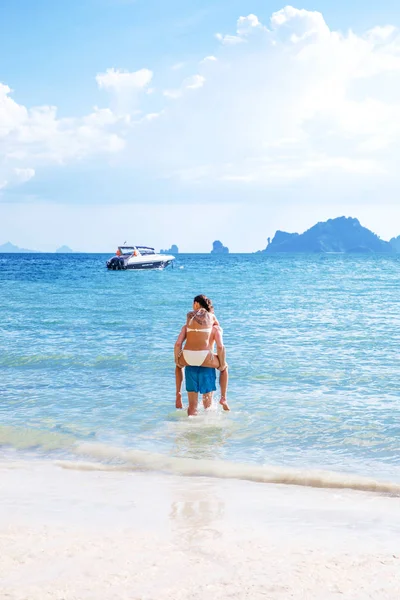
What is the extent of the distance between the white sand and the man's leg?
2.41 m

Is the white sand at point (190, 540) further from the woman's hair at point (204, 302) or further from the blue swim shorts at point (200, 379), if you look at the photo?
the woman's hair at point (204, 302)

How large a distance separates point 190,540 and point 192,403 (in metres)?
4.18

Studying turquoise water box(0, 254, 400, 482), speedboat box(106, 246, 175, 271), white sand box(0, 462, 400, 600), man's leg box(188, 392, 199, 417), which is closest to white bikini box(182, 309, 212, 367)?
man's leg box(188, 392, 199, 417)

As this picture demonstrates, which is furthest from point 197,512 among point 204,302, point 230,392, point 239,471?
point 230,392

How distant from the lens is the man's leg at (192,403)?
8698mm

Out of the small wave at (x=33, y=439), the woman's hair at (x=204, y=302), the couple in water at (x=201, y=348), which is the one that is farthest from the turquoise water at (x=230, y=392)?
the woman's hair at (x=204, y=302)

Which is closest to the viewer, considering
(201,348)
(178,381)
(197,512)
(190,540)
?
(190,540)

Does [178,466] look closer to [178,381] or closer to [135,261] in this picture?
[178,381]

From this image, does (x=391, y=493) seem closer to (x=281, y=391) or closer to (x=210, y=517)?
(x=210, y=517)

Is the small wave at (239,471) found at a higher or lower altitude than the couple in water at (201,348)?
lower

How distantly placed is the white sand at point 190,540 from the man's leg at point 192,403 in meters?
2.41

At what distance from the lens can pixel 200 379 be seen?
336 inches

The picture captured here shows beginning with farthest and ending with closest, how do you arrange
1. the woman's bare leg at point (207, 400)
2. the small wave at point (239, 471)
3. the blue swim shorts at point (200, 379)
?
the woman's bare leg at point (207, 400), the blue swim shorts at point (200, 379), the small wave at point (239, 471)

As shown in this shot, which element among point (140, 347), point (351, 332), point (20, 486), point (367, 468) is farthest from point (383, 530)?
point (351, 332)
